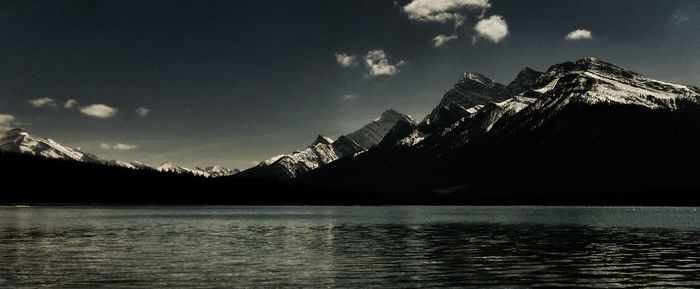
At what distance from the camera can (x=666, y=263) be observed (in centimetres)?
4688

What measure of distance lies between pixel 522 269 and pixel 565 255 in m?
13.2

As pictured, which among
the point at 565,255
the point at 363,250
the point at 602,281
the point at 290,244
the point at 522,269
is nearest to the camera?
the point at 602,281

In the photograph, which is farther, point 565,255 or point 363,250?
point 363,250

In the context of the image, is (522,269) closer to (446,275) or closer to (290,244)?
(446,275)

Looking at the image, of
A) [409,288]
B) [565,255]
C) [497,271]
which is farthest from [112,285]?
[565,255]

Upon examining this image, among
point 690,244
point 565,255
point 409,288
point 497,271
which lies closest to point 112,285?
point 409,288

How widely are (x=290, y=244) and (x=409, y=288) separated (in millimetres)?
33646

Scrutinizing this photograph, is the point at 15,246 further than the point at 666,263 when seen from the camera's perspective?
Yes

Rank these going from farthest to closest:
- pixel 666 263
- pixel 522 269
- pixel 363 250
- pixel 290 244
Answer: pixel 290 244 < pixel 363 250 < pixel 666 263 < pixel 522 269

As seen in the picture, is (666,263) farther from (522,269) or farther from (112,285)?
(112,285)

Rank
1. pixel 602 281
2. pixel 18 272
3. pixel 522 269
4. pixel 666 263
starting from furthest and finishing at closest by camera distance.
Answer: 1. pixel 666 263
2. pixel 522 269
3. pixel 18 272
4. pixel 602 281

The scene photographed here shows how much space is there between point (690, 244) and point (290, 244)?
1851 inches

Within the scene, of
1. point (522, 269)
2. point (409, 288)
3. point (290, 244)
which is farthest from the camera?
point (290, 244)

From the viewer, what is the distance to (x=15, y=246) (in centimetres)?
5928
